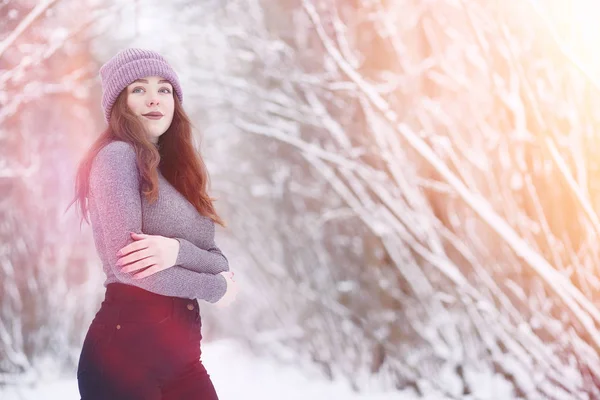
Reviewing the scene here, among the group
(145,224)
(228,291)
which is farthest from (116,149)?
(228,291)

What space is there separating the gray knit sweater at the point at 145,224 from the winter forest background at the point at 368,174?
3.77 ft

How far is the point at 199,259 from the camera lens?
110cm

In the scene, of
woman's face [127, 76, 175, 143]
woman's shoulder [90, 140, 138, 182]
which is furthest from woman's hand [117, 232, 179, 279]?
woman's face [127, 76, 175, 143]

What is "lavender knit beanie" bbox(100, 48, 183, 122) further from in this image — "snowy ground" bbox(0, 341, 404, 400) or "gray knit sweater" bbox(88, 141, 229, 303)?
"snowy ground" bbox(0, 341, 404, 400)

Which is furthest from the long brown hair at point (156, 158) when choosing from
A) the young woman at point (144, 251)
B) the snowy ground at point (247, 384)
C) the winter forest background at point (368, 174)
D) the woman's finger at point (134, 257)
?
the snowy ground at point (247, 384)

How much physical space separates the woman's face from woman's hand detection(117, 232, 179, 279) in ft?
0.90

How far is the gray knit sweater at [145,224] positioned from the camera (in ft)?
3.26

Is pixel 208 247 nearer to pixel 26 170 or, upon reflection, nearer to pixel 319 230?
pixel 319 230

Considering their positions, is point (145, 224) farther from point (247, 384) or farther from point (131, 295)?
point (247, 384)

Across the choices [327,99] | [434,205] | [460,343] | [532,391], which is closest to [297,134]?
[327,99]

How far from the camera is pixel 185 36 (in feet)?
7.68

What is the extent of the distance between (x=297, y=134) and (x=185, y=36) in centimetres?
62

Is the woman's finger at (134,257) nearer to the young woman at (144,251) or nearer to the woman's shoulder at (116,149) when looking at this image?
the young woman at (144,251)

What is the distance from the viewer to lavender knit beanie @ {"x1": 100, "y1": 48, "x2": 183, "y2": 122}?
1.15m
